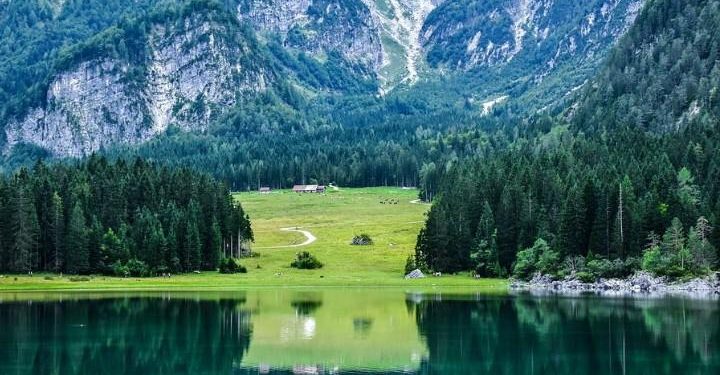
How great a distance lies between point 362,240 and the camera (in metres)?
193

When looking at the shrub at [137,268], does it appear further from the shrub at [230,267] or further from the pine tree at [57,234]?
the shrub at [230,267]

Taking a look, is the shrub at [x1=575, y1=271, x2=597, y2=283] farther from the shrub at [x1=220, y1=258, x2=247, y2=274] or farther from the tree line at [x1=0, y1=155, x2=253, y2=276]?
the tree line at [x1=0, y1=155, x2=253, y2=276]

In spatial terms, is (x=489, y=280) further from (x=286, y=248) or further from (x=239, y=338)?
(x=239, y=338)

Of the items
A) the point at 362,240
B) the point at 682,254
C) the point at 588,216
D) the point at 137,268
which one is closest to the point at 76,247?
the point at 137,268

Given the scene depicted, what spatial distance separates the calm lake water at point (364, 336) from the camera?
66312 millimetres

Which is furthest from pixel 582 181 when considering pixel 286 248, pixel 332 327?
pixel 332 327

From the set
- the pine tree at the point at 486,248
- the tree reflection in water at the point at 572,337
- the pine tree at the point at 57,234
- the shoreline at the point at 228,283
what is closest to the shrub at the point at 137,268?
the shoreline at the point at 228,283

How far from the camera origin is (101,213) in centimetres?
16950

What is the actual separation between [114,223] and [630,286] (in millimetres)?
83991

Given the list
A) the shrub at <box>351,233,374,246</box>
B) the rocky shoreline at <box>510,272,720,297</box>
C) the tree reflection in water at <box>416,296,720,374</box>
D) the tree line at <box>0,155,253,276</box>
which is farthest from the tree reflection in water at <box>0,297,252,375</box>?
the shrub at <box>351,233,374,246</box>

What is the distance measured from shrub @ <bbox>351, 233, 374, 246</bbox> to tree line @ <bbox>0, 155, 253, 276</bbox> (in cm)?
2130

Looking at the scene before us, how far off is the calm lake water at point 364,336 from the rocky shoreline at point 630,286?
1354cm

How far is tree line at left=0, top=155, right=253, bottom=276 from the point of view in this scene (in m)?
155

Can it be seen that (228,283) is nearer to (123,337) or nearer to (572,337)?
(123,337)
